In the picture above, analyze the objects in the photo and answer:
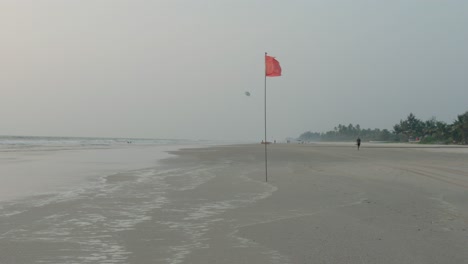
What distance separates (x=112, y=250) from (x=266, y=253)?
2.20m

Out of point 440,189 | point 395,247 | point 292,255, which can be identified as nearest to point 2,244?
point 292,255

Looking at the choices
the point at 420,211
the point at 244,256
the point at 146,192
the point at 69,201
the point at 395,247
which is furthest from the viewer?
the point at 146,192

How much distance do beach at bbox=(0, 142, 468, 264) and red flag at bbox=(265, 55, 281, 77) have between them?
534cm

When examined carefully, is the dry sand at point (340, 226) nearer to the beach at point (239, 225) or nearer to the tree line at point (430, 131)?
the beach at point (239, 225)

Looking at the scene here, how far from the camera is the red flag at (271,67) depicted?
17.2 m

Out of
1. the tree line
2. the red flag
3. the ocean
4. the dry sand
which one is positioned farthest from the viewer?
the tree line

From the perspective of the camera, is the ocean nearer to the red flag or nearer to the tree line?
the red flag

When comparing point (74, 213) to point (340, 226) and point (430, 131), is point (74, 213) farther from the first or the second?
point (430, 131)

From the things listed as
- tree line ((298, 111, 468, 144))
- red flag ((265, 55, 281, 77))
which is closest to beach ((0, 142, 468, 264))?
red flag ((265, 55, 281, 77))

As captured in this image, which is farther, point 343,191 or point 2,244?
point 343,191

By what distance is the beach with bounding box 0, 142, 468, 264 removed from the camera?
581 cm

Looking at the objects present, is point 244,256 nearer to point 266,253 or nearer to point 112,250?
point 266,253

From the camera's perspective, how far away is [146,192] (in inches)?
495

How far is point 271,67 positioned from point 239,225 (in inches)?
413
